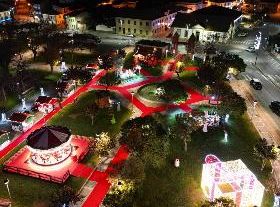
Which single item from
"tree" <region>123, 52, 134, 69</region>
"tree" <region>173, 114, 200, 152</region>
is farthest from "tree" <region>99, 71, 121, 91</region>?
"tree" <region>173, 114, 200, 152</region>

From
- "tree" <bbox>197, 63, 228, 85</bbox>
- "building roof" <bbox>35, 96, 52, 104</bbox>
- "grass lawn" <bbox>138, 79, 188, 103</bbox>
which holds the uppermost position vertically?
"tree" <bbox>197, 63, 228, 85</bbox>

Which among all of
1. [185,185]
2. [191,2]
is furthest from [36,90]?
[191,2]

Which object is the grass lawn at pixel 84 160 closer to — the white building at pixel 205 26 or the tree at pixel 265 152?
the tree at pixel 265 152

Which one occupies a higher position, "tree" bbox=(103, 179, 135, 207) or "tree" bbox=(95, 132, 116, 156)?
"tree" bbox=(95, 132, 116, 156)

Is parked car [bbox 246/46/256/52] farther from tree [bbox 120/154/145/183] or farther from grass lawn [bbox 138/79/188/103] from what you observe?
tree [bbox 120/154/145/183]

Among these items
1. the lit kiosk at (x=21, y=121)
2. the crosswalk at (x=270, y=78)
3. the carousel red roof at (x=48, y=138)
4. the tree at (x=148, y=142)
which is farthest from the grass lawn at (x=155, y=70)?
the carousel red roof at (x=48, y=138)
